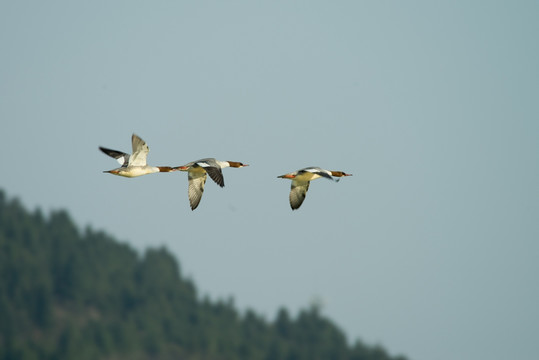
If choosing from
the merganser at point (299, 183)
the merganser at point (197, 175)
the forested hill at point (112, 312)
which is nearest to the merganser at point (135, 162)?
the merganser at point (197, 175)

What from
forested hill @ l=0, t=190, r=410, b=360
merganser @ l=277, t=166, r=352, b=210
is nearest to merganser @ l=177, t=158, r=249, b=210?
merganser @ l=277, t=166, r=352, b=210

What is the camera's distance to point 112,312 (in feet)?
573

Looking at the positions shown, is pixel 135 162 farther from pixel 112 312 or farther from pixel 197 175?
pixel 112 312

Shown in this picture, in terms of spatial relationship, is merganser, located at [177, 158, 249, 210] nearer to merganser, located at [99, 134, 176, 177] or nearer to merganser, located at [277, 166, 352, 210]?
merganser, located at [99, 134, 176, 177]

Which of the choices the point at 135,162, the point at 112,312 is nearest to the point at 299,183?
the point at 135,162

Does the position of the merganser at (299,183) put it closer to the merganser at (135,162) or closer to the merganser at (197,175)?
the merganser at (197,175)

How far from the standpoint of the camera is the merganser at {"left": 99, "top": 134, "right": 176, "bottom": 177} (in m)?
36.9

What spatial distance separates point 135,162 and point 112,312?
141m

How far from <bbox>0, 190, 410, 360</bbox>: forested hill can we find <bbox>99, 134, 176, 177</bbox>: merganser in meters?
110

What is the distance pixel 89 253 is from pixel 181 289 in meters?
17.9

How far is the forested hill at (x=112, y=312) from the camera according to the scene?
15575cm

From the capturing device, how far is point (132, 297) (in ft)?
585

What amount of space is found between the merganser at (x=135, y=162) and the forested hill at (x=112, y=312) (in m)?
110

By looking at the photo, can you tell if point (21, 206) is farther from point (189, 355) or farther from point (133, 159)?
point (133, 159)
